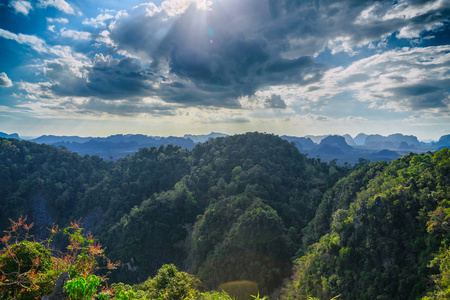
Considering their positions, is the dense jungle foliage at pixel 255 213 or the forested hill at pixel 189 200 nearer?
the dense jungle foliage at pixel 255 213

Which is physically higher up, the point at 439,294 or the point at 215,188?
the point at 439,294

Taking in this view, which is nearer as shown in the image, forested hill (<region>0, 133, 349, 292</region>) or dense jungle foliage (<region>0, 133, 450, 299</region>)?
dense jungle foliage (<region>0, 133, 450, 299</region>)

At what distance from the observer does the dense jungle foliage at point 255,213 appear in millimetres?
19141

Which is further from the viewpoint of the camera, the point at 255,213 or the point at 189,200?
the point at 189,200

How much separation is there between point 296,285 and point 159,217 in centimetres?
3355

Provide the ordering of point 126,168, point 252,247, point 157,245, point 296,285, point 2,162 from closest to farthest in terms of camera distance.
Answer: point 296,285
point 252,247
point 157,245
point 2,162
point 126,168

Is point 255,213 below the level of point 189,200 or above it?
above

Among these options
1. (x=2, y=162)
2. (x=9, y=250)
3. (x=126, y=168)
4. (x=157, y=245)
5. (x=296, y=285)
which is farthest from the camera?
(x=126, y=168)

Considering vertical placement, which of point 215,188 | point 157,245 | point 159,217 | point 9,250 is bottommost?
point 157,245

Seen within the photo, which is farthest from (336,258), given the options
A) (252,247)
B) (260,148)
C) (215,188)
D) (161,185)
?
(161,185)

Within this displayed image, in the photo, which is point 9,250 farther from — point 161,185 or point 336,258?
point 161,185

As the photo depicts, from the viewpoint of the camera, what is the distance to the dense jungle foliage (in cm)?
1914

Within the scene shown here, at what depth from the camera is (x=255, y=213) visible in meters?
36.3

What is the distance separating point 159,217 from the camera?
50469 millimetres
